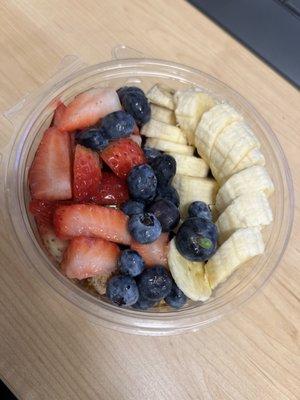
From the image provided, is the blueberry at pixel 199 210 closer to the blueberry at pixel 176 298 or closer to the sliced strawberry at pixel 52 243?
the blueberry at pixel 176 298

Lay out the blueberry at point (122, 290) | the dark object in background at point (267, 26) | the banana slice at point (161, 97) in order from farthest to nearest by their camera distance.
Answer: the dark object in background at point (267, 26) → the banana slice at point (161, 97) → the blueberry at point (122, 290)

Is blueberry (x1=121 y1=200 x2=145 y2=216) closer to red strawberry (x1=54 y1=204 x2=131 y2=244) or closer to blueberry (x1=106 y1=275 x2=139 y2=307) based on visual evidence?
red strawberry (x1=54 y1=204 x2=131 y2=244)

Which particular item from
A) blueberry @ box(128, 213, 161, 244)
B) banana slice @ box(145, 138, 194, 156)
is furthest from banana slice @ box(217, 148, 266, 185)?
blueberry @ box(128, 213, 161, 244)

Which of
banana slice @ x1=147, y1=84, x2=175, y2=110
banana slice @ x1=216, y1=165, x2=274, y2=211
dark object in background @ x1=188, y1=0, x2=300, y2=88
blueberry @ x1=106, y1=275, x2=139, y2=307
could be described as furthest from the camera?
dark object in background @ x1=188, y1=0, x2=300, y2=88

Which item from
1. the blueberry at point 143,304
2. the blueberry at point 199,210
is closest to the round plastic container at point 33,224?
the blueberry at point 143,304

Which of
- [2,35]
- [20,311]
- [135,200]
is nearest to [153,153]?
[135,200]

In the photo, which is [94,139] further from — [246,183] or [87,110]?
[246,183]

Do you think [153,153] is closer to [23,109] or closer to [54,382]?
[23,109]
